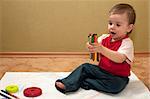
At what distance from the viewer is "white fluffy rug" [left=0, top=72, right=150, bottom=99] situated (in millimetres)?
1116

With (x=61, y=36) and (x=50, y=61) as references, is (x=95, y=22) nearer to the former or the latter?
(x=61, y=36)

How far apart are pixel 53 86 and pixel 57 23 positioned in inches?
24.9

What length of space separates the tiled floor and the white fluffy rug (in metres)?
0.13

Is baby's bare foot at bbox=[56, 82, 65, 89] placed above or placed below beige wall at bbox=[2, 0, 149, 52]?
below

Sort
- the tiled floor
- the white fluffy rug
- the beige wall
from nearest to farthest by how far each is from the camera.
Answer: the white fluffy rug → the tiled floor → the beige wall

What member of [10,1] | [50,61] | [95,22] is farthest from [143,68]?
[10,1]

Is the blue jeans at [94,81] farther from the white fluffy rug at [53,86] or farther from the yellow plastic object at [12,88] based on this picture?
the yellow plastic object at [12,88]

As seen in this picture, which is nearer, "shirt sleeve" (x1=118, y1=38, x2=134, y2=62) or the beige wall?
"shirt sleeve" (x1=118, y1=38, x2=134, y2=62)

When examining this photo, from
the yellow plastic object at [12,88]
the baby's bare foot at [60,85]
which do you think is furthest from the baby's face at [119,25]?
the yellow plastic object at [12,88]

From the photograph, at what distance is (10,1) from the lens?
5.62ft

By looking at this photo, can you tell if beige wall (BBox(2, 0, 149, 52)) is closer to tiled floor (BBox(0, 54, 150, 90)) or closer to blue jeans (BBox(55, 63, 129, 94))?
tiled floor (BBox(0, 54, 150, 90))

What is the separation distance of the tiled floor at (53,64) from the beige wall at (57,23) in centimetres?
8

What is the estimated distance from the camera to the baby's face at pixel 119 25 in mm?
1150

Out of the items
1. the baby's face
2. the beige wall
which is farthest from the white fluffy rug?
the beige wall
